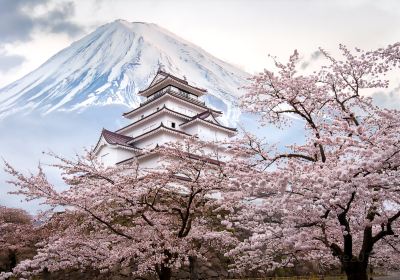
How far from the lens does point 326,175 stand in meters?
6.91

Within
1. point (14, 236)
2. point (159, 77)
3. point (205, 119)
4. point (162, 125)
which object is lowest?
point (14, 236)

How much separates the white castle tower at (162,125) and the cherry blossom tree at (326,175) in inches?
777

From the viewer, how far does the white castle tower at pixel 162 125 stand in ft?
103

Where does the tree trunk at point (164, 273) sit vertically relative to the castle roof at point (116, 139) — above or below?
below

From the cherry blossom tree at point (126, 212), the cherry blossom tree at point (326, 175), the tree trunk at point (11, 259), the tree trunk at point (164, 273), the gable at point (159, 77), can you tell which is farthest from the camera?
the gable at point (159, 77)

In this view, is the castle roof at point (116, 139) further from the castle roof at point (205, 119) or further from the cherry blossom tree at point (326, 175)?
the cherry blossom tree at point (326, 175)

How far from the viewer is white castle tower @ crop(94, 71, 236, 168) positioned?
31.5 metres

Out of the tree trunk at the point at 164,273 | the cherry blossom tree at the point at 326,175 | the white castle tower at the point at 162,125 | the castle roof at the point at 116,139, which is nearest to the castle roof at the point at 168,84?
the white castle tower at the point at 162,125

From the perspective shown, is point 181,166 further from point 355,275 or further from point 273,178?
point 355,275

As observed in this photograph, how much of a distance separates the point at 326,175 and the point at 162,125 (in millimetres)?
24267

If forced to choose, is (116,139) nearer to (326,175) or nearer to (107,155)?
(107,155)

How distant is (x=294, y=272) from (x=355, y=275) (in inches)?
599

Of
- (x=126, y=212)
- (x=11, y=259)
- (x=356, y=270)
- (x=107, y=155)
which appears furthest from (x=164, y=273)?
(x=107, y=155)

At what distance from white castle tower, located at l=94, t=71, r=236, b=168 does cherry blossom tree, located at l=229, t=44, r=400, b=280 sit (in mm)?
19744
